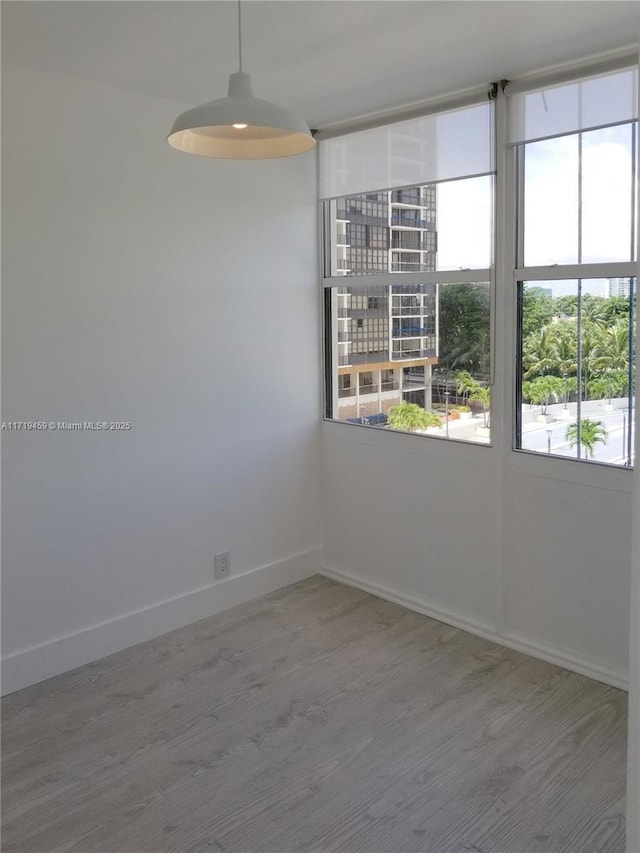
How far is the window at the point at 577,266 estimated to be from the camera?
9.17ft

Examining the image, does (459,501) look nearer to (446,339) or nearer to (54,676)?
(446,339)

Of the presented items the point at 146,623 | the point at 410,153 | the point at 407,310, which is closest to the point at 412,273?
the point at 407,310

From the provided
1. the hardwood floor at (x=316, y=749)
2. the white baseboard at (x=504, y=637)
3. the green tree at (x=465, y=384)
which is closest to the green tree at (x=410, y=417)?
the green tree at (x=465, y=384)

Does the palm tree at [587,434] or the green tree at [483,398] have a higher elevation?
the green tree at [483,398]

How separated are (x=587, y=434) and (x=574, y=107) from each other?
4.17 feet

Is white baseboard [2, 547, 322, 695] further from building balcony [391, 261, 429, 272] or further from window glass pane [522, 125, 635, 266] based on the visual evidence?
→ window glass pane [522, 125, 635, 266]

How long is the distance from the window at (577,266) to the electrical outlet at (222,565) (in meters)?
1.60

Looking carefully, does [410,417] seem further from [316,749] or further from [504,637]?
[316,749]

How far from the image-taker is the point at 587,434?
3.02 metres

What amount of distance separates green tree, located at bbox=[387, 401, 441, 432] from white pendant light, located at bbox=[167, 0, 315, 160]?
175cm

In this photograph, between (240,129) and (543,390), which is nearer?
(240,129)

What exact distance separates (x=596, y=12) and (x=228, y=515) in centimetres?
263

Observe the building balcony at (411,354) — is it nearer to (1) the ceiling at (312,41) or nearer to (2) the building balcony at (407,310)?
(2) the building balcony at (407,310)

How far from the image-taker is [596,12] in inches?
94.3
